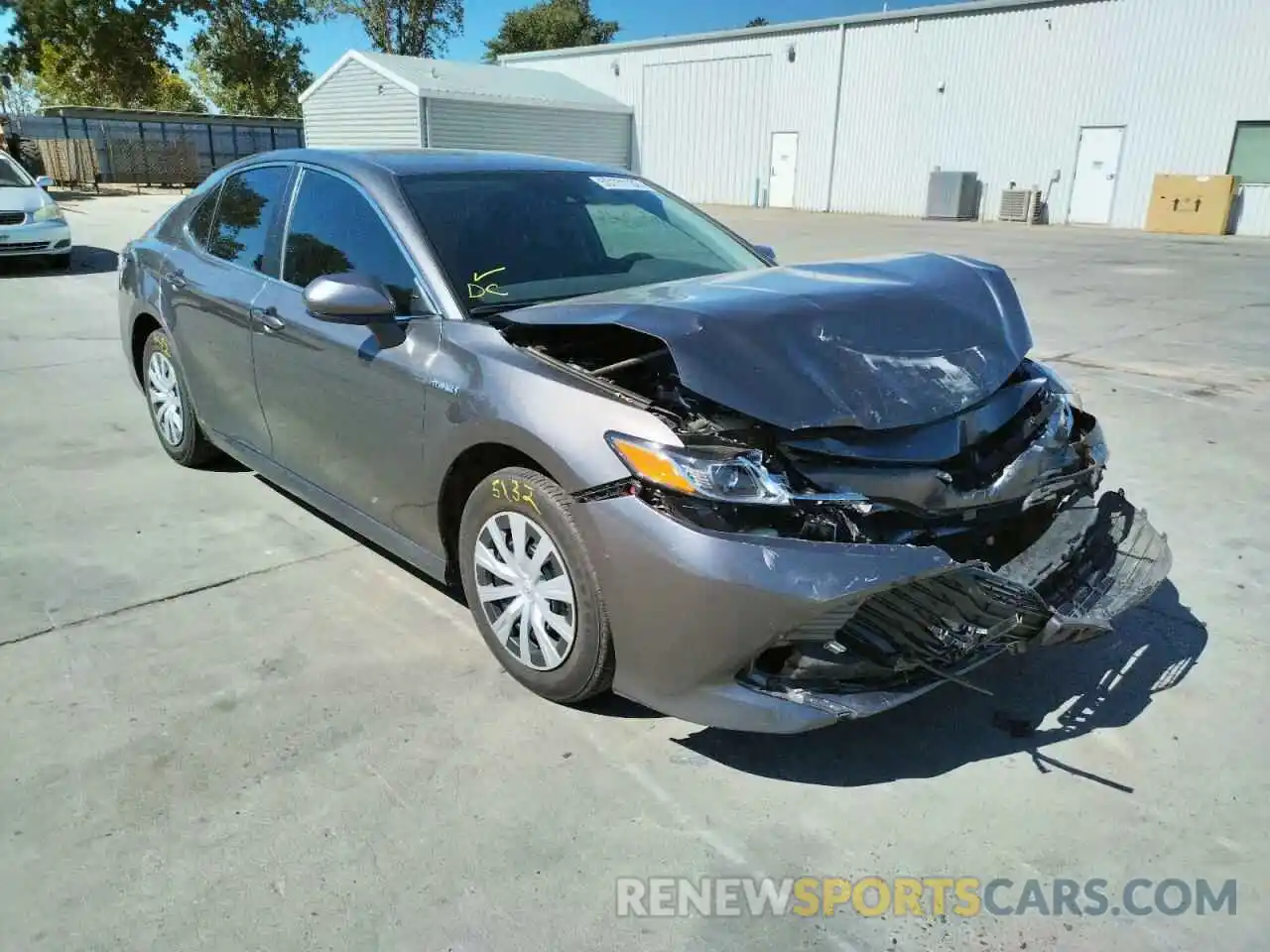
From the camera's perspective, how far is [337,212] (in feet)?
12.0

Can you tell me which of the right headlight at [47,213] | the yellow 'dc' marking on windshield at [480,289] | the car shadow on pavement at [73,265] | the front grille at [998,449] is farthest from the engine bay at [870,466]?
the right headlight at [47,213]

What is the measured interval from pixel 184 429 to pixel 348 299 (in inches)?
93.3

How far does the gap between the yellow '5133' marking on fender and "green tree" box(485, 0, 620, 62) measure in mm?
64792

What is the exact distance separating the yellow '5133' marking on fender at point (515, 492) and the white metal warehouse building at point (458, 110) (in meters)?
26.6

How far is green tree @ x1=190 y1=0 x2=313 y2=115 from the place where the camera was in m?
48.0

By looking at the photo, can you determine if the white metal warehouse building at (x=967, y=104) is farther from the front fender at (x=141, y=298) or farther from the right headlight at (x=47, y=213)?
the front fender at (x=141, y=298)

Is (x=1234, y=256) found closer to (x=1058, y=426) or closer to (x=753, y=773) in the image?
(x=1058, y=426)

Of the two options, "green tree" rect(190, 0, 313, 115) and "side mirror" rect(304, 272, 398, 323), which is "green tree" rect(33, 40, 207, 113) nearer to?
"green tree" rect(190, 0, 313, 115)

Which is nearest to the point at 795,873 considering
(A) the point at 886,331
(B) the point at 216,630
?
(A) the point at 886,331

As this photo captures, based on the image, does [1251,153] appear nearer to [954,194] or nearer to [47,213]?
[954,194]

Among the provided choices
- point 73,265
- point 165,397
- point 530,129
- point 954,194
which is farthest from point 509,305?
point 530,129

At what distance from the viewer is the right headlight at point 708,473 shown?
7.90 feet

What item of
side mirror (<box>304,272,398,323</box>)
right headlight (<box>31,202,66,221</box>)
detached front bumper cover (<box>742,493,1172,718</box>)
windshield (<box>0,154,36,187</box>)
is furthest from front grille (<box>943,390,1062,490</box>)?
windshield (<box>0,154,36,187</box>)

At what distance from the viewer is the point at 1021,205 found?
968 inches
